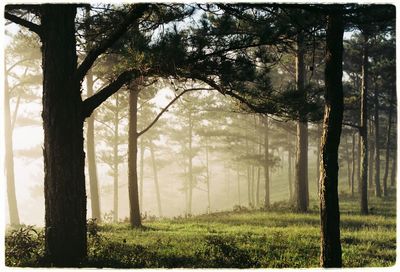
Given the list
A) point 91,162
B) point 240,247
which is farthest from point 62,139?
point 91,162

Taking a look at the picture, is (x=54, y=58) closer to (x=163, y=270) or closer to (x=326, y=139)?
(x=163, y=270)

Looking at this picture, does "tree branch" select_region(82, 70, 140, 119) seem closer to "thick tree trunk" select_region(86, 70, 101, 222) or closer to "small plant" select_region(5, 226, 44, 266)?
"small plant" select_region(5, 226, 44, 266)

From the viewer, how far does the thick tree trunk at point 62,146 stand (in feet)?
24.1

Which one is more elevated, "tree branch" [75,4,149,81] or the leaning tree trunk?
"tree branch" [75,4,149,81]

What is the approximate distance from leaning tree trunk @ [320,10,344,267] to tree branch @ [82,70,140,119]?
12.6ft

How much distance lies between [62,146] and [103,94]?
56.1 inches

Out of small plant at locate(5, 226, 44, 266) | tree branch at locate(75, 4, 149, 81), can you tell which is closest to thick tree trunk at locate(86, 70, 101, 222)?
small plant at locate(5, 226, 44, 266)

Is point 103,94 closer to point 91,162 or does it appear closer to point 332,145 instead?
point 332,145

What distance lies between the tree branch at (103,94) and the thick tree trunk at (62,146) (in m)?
0.26

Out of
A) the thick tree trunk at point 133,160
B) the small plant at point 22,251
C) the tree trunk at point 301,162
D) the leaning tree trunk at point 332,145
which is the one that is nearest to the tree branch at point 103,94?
the small plant at point 22,251

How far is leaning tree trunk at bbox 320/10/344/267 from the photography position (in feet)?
22.1

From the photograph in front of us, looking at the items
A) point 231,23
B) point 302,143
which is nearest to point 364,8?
point 231,23

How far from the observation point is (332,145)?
677 centimetres

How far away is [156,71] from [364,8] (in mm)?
4308
